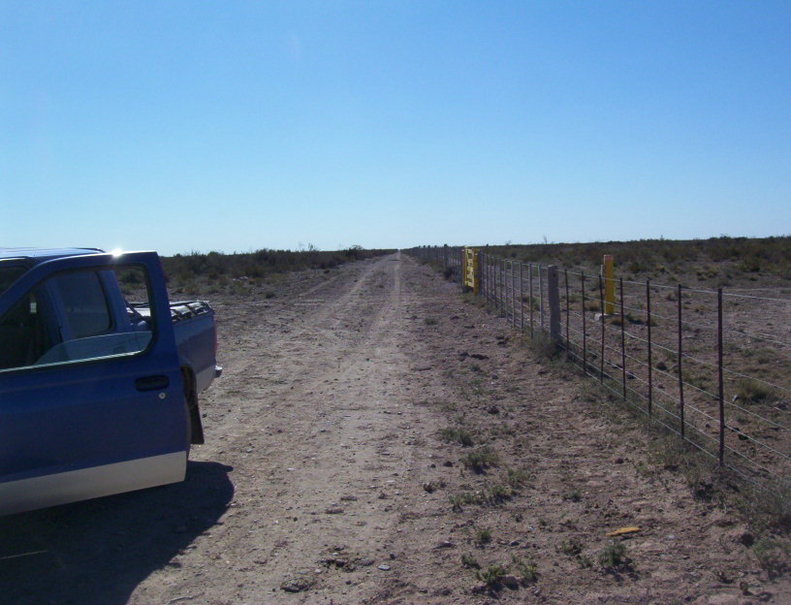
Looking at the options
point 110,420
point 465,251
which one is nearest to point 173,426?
point 110,420

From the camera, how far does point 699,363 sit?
11891 millimetres

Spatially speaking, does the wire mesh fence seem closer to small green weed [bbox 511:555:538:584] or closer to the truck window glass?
small green weed [bbox 511:555:538:584]

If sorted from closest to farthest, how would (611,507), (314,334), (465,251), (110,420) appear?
(110,420)
(611,507)
(314,334)
(465,251)

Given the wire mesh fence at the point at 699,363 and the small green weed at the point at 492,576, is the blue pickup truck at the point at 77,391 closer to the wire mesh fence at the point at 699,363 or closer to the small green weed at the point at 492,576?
the small green weed at the point at 492,576

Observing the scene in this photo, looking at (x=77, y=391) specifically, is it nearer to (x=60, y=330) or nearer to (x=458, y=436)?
(x=60, y=330)

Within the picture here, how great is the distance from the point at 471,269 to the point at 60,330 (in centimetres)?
2137

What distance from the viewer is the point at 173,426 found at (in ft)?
17.2

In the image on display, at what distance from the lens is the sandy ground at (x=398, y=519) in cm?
447

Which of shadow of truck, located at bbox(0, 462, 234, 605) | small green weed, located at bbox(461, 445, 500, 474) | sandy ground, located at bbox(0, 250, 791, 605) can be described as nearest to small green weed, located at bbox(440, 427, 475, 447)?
sandy ground, located at bbox(0, 250, 791, 605)

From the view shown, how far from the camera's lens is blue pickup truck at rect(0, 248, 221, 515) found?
4699 mm

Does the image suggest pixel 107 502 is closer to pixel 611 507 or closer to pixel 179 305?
pixel 179 305

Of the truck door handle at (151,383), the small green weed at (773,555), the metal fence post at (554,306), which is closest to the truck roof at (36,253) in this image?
the truck door handle at (151,383)

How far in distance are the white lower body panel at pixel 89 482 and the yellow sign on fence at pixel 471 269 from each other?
20.2m

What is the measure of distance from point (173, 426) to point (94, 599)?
1.24 metres
